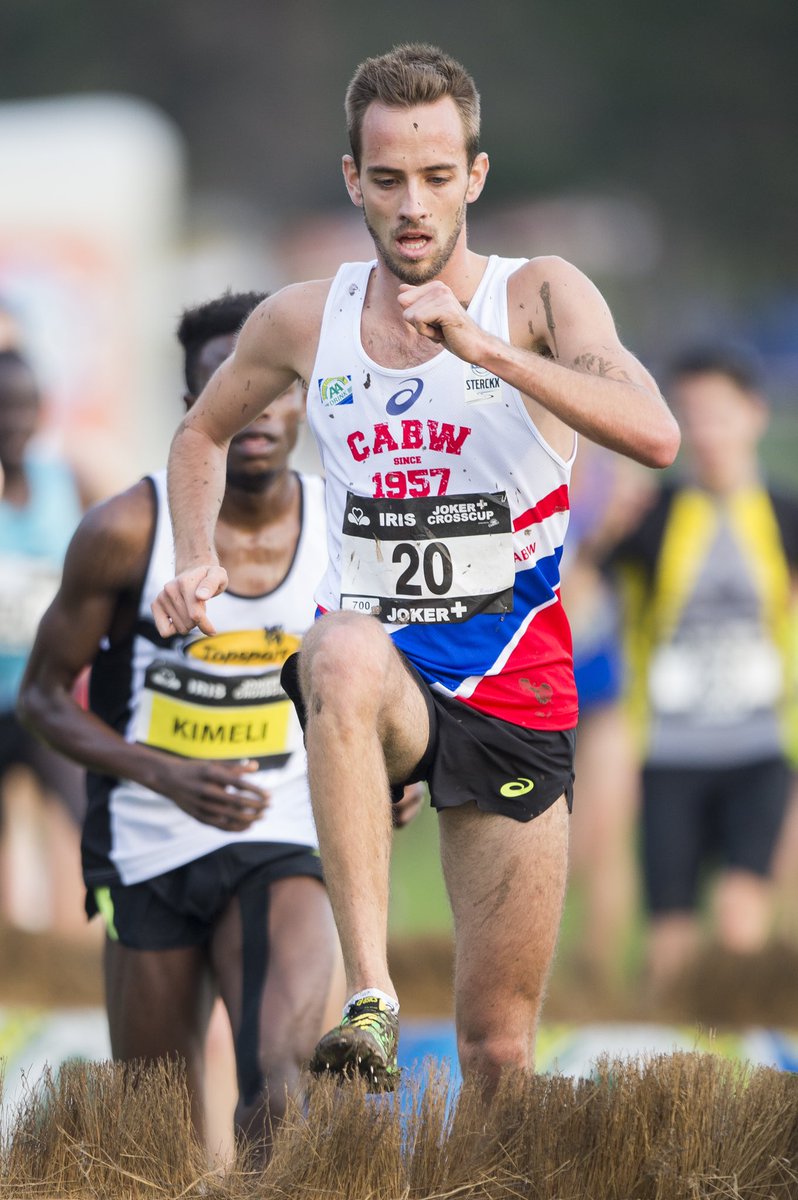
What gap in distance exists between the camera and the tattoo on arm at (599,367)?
423 cm

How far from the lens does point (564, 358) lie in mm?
4344

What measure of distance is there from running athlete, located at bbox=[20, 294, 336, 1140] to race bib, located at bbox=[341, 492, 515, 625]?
47.1 inches

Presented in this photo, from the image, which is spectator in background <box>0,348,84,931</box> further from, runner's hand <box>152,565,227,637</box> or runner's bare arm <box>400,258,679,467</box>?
runner's bare arm <box>400,258,679,467</box>

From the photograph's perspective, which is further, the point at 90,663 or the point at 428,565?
the point at 90,663

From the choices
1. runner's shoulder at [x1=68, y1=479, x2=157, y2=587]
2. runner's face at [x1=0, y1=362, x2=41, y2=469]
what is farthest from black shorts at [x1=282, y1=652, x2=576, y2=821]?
runner's face at [x1=0, y1=362, x2=41, y2=469]

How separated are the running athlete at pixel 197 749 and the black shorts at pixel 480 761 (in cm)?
112

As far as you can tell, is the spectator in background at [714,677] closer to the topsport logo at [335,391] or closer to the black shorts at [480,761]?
the black shorts at [480,761]

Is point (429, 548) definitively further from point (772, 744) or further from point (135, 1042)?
point (772, 744)

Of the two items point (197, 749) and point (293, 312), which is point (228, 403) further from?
point (197, 749)

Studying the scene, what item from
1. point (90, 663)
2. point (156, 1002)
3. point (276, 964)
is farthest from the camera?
point (90, 663)

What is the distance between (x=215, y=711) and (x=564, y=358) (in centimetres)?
187

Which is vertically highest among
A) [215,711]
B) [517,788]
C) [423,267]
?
[423,267]

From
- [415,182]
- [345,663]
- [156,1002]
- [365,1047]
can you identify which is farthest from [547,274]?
[156,1002]

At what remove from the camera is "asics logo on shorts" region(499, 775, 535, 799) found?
4516mm
